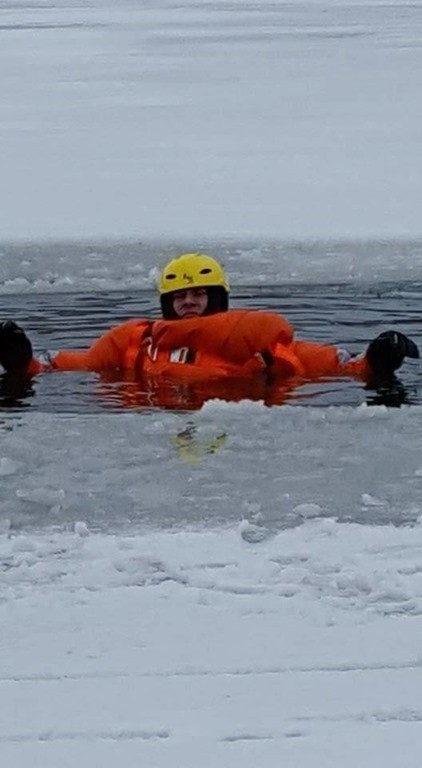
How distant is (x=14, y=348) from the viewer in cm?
714

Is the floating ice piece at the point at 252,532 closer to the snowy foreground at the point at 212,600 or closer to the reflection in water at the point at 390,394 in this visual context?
the snowy foreground at the point at 212,600

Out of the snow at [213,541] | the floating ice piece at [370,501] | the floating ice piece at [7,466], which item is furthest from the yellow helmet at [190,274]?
the floating ice piece at [370,501]

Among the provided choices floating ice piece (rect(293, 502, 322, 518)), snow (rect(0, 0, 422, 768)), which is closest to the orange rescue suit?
snow (rect(0, 0, 422, 768))

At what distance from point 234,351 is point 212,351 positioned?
10 cm

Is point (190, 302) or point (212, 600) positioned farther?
point (190, 302)

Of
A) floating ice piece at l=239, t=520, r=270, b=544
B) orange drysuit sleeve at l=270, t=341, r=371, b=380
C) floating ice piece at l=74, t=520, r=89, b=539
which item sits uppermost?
floating ice piece at l=74, t=520, r=89, b=539

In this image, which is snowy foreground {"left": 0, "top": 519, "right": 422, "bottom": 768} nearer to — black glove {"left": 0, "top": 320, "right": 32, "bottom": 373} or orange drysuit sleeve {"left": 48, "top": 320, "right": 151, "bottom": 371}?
black glove {"left": 0, "top": 320, "right": 32, "bottom": 373}

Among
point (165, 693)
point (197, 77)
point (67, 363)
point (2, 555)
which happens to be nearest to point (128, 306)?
point (67, 363)

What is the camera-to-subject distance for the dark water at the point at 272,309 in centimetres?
687

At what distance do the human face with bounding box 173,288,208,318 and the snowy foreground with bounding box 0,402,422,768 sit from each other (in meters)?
1.66

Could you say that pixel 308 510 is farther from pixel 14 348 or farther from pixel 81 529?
pixel 14 348

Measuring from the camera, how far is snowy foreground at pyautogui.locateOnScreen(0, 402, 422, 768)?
335 centimetres

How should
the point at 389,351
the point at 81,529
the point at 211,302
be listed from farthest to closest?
the point at 211,302 < the point at 389,351 < the point at 81,529

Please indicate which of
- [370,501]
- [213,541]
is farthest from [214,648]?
[370,501]
